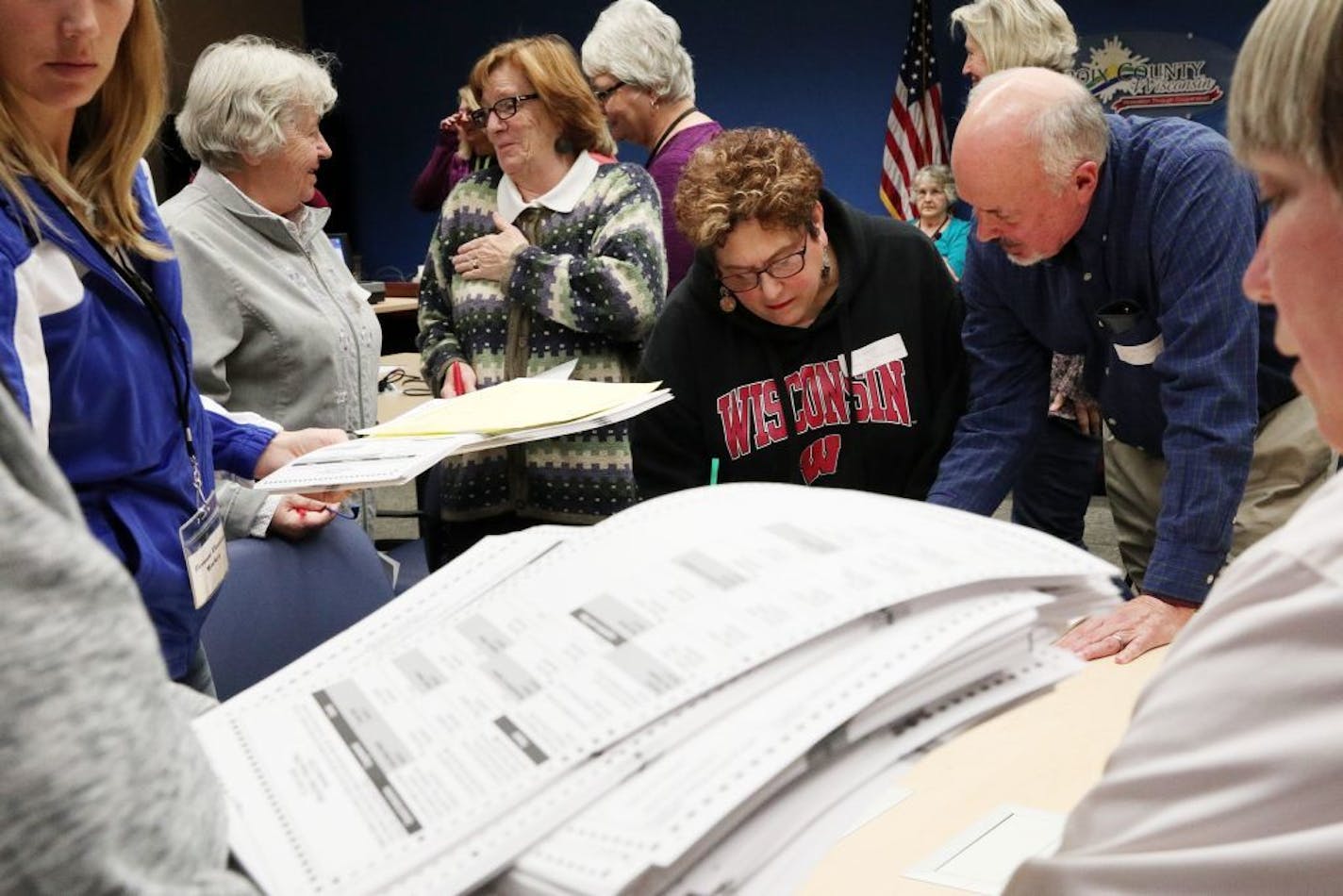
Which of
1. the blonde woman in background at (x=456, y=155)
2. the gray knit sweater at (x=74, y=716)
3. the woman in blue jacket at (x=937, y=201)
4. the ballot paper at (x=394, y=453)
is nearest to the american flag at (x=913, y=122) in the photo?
the woman in blue jacket at (x=937, y=201)

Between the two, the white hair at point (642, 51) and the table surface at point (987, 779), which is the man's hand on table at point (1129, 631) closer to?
the table surface at point (987, 779)

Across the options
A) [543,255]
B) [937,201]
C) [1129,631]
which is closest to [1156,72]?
[937,201]

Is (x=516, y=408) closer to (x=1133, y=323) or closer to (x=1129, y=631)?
(x=1129, y=631)

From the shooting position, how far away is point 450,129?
13.2 feet

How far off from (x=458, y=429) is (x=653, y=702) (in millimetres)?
897

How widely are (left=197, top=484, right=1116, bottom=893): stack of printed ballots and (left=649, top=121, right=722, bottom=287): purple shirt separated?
2246 millimetres

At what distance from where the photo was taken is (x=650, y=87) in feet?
10.3

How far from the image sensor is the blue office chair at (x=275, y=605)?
5.15 ft

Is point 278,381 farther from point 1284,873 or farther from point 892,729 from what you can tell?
point 1284,873

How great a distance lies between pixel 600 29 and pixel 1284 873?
9.70 ft

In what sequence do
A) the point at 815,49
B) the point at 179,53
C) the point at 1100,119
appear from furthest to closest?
the point at 179,53 < the point at 815,49 < the point at 1100,119

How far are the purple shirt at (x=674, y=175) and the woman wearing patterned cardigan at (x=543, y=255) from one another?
0.36 metres

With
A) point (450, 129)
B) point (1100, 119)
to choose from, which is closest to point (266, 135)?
point (1100, 119)

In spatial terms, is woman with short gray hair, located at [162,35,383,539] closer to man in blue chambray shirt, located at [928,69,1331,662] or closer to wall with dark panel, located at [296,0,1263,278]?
man in blue chambray shirt, located at [928,69,1331,662]
